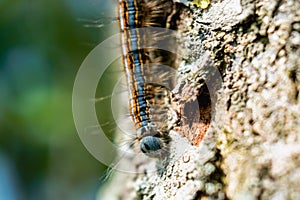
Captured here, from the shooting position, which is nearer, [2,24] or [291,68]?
[291,68]

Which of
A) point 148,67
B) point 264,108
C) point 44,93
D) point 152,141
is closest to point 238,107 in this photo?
point 264,108

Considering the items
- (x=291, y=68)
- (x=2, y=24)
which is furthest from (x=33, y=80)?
(x=291, y=68)

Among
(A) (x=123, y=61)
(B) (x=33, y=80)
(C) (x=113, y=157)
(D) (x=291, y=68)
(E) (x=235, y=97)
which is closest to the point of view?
(D) (x=291, y=68)

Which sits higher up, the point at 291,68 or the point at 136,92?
the point at 291,68

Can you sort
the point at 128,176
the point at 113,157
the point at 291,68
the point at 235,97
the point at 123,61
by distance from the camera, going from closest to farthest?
1. the point at 291,68
2. the point at 235,97
3. the point at 128,176
4. the point at 113,157
5. the point at 123,61

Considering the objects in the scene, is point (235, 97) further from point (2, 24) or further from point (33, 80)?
point (2, 24)

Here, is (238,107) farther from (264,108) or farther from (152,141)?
(152,141)
